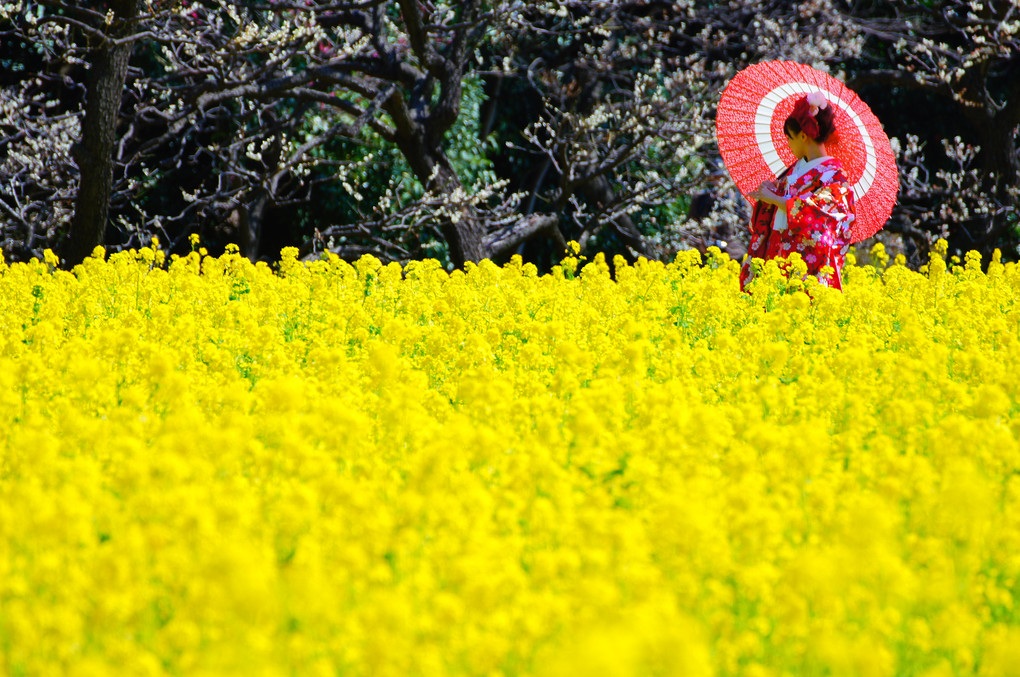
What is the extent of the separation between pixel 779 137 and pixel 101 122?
16.4 ft

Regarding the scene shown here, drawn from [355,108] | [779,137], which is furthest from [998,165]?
[355,108]

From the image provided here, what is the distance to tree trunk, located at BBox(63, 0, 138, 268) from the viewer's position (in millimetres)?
8625

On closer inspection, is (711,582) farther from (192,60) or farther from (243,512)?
(192,60)

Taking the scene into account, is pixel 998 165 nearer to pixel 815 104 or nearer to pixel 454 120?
pixel 454 120

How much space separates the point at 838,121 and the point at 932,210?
588 centimetres

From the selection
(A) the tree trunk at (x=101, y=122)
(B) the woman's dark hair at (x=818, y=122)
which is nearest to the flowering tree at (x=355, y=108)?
(A) the tree trunk at (x=101, y=122)

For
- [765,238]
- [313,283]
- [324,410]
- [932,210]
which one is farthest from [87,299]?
[932,210]

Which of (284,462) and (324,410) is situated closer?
(284,462)

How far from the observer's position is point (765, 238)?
24.0ft

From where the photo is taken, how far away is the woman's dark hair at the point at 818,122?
6766mm

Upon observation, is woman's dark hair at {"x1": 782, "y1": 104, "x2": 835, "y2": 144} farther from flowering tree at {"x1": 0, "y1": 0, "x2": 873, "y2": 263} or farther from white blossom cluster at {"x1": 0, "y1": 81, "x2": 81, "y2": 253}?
white blossom cluster at {"x1": 0, "y1": 81, "x2": 81, "y2": 253}

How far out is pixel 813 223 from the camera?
23.2 feet

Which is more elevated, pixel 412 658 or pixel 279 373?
pixel 279 373

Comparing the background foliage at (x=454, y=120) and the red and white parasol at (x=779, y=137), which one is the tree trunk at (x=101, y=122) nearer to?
the background foliage at (x=454, y=120)
